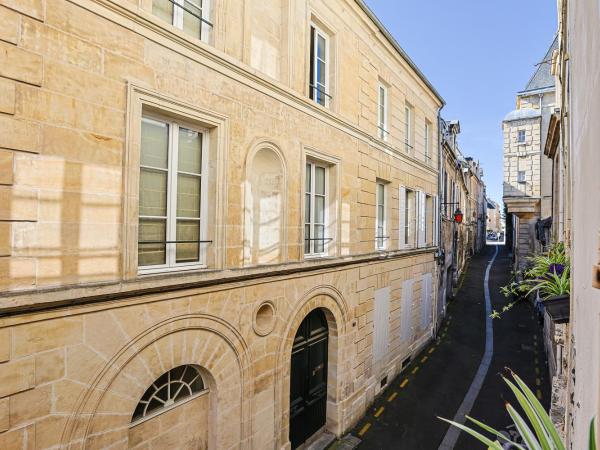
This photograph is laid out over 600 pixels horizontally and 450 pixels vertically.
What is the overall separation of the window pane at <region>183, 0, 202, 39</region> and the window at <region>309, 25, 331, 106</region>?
9.58ft

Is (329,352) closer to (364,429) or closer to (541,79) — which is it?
(364,429)

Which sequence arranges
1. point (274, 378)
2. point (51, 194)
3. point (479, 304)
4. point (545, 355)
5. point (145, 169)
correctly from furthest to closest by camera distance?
point (479, 304) → point (545, 355) → point (274, 378) → point (145, 169) → point (51, 194)

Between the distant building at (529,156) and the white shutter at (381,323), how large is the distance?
14647mm

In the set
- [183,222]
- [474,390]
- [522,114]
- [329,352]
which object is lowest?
[474,390]

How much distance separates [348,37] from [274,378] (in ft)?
26.7

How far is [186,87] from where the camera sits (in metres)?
4.69

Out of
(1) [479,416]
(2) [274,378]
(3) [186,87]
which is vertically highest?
(3) [186,87]

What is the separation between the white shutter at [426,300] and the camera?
13.4 meters

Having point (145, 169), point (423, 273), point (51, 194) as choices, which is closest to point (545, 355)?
point (423, 273)

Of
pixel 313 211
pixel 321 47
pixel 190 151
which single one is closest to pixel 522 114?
pixel 321 47

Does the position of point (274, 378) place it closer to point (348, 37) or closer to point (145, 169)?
point (145, 169)

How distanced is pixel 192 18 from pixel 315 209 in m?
4.42

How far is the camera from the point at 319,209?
7.93 meters

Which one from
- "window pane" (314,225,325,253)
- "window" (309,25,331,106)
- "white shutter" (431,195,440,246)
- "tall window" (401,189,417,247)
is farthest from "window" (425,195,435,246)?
"window" (309,25,331,106)
